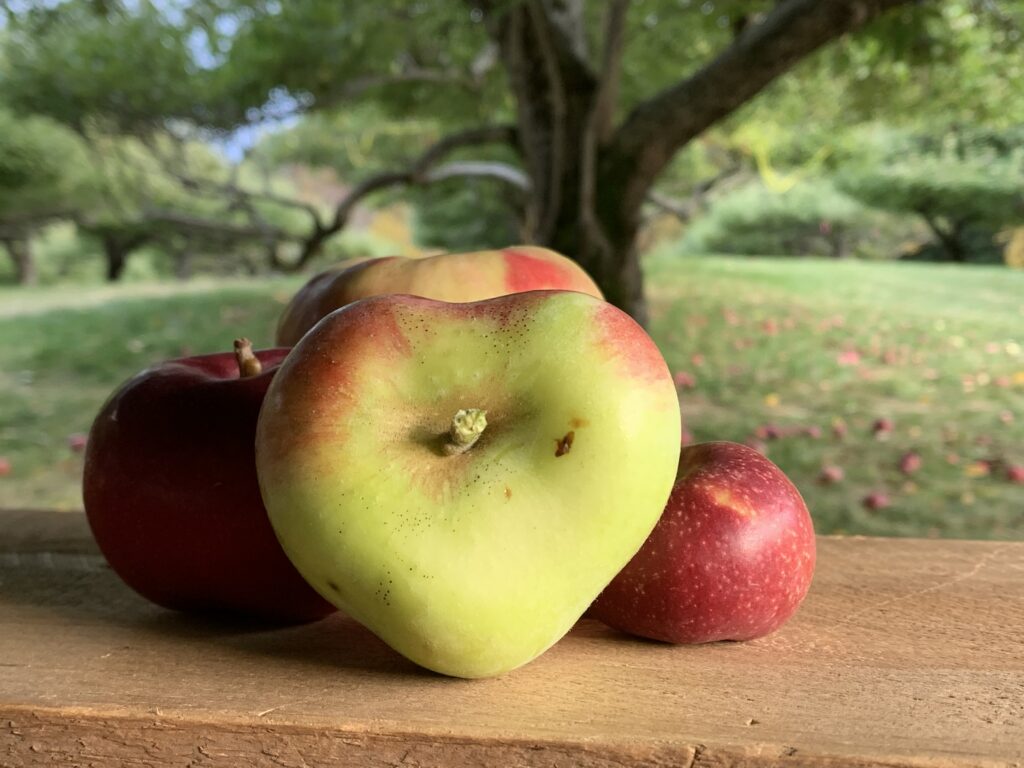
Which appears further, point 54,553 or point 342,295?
point 54,553

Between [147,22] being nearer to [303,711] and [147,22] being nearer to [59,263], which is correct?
[303,711]

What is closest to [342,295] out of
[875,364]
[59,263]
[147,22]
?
[875,364]

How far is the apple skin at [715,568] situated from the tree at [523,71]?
2241mm

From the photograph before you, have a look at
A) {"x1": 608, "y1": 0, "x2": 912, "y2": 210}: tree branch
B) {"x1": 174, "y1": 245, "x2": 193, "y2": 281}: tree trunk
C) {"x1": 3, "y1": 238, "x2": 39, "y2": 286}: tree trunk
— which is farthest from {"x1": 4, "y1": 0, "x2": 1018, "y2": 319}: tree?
{"x1": 174, "y1": 245, "x2": 193, "y2": 281}: tree trunk

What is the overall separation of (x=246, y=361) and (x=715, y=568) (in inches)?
15.5

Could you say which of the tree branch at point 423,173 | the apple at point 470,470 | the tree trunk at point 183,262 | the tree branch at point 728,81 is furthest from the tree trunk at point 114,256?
the apple at point 470,470

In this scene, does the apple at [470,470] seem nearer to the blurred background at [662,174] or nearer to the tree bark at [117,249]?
the blurred background at [662,174]

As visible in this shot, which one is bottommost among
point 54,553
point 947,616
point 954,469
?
point 954,469

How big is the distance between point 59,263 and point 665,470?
12.8 meters

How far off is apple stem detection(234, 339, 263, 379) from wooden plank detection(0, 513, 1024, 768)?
0.65ft

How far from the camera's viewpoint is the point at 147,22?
17.5 ft

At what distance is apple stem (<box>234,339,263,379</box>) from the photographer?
0.69 meters

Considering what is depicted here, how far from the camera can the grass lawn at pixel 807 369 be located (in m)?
2.96

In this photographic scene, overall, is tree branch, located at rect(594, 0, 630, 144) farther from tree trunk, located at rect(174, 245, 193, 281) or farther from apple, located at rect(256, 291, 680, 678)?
tree trunk, located at rect(174, 245, 193, 281)
